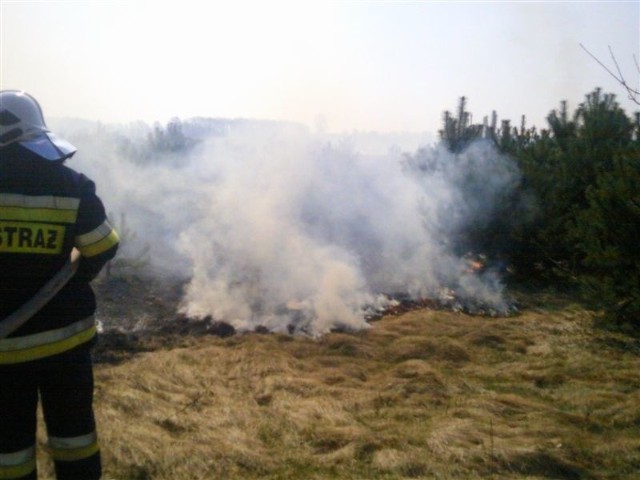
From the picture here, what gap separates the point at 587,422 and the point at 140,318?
20.2 ft

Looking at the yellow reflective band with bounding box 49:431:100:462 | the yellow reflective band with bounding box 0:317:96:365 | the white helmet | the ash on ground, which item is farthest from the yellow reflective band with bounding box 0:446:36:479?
the ash on ground

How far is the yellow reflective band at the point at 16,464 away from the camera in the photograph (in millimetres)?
2627

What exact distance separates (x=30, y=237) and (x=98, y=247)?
30 cm

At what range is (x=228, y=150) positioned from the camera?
17234 mm

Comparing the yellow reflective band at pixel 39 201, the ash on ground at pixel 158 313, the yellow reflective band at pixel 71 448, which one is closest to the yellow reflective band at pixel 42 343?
the yellow reflective band at pixel 71 448

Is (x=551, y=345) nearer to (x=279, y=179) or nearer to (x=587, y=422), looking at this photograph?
(x=587, y=422)

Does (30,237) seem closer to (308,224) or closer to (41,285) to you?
(41,285)

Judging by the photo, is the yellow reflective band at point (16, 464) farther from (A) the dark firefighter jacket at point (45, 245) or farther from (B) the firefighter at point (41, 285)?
(A) the dark firefighter jacket at point (45, 245)

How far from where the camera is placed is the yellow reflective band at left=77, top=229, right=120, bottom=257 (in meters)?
2.74

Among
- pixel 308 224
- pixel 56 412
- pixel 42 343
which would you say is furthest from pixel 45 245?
pixel 308 224

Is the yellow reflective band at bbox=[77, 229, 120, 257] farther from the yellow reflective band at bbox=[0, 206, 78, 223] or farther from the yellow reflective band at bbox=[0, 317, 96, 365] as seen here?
the yellow reflective band at bbox=[0, 317, 96, 365]

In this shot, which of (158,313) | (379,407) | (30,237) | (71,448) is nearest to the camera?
(30,237)

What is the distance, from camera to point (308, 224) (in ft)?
42.7

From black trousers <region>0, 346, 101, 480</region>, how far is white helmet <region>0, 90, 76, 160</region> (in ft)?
3.11
